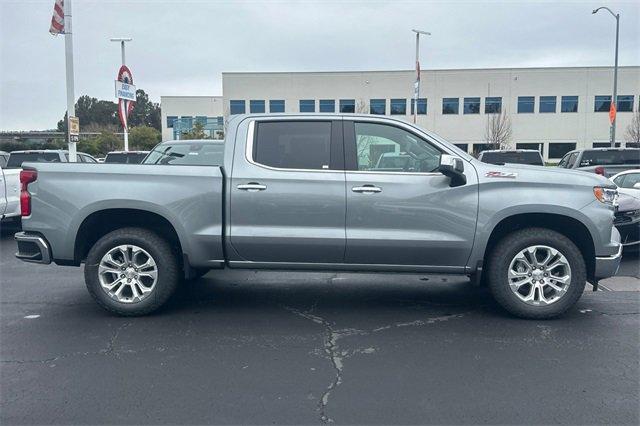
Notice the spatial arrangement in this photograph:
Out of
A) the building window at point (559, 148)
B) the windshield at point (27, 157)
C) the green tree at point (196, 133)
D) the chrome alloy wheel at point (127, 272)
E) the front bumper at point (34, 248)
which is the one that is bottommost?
the chrome alloy wheel at point (127, 272)

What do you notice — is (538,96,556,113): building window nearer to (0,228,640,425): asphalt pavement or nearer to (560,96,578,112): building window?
(560,96,578,112): building window

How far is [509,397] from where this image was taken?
3.88 meters

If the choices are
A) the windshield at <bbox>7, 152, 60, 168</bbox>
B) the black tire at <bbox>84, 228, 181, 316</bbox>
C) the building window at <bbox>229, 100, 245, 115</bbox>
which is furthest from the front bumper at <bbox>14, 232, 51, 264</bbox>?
the building window at <bbox>229, 100, 245, 115</bbox>

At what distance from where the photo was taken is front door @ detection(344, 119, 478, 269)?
5430 millimetres

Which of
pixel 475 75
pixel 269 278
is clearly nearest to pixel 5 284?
pixel 269 278

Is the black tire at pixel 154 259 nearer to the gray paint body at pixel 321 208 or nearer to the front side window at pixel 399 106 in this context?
the gray paint body at pixel 321 208

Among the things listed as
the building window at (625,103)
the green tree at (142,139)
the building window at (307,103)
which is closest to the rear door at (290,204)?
the green tree at (142,139)

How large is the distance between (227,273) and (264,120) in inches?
112

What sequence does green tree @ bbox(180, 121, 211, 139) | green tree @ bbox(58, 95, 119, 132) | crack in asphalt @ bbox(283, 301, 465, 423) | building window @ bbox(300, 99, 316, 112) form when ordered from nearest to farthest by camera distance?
crack in asphalt @ bbox(283, 301, 465, 423) → green tree @ bbox(180, 121, 211, 139) → building window @ bbox(300, 99, 316, 112) → green tree @ bbox(58, 95, 119, 132)

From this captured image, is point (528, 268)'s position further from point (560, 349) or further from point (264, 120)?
point (264, 120)

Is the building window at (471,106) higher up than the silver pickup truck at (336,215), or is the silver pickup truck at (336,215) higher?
the building window at (471,106)

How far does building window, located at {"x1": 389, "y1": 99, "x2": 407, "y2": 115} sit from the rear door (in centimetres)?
4241

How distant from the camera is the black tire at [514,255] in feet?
17.9

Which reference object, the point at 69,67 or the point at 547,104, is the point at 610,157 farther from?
the point at 547,104
